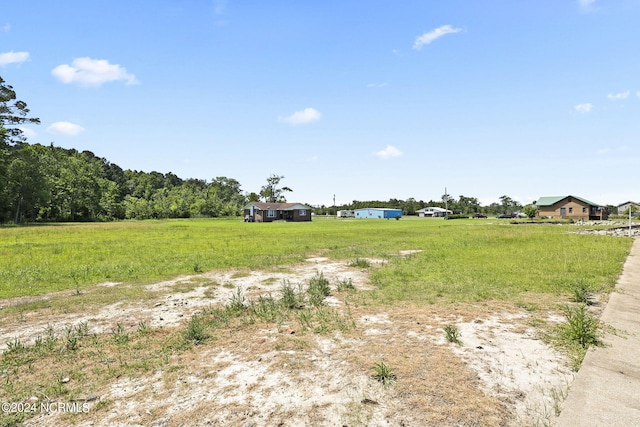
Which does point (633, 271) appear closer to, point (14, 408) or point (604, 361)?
point (604, 361)

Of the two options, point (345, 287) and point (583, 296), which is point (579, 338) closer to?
point (583, 296)

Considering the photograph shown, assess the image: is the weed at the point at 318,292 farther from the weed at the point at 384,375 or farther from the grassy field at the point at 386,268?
the weed at the point at 384,375

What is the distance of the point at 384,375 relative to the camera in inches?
179

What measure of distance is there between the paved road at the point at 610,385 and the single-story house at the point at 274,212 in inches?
2604

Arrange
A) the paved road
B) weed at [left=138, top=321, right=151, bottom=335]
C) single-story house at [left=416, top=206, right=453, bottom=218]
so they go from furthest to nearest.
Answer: single-story house at [left=416, top=206, right=453, bottom=218] < weed at [left=138, top=321, right=151, bottom=335] < the paved road

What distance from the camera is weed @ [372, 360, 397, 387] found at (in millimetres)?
4468

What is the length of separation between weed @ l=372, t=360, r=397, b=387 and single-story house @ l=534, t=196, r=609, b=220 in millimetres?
83212

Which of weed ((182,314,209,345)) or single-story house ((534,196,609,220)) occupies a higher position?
single-story house ((534,196,609,220))

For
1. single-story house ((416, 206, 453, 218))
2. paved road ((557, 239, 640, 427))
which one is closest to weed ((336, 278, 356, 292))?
paved road ((557, 239, 640, 427))

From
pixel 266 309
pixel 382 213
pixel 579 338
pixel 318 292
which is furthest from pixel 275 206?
pixel 579 338

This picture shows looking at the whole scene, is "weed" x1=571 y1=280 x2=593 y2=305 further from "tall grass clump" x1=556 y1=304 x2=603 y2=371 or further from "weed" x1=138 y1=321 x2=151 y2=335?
"weed" x1=138 y1=321 x2=151 y2=335

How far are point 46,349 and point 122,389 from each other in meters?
2.62

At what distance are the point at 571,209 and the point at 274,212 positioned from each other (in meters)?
64.6

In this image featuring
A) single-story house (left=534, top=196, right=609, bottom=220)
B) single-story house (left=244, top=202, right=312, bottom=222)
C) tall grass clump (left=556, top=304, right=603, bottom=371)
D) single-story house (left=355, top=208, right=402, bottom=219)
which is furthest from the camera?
single-story house (left=355, top=208, right=402, bottom=219)
